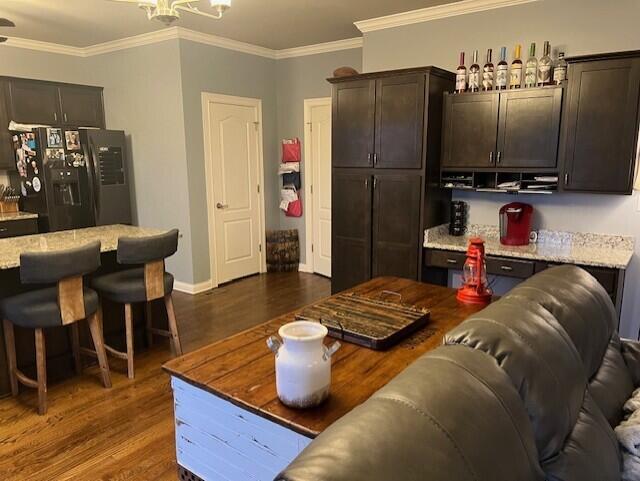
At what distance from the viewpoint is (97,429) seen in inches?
104

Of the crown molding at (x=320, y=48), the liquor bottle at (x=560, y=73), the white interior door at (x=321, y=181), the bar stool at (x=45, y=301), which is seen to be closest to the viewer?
the bar stool at (x=45, y=301)

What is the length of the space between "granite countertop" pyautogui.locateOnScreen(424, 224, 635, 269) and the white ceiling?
1920 mm

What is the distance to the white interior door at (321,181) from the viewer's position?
555cm

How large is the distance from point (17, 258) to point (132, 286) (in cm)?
67

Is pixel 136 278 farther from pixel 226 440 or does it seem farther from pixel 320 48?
pixel 320 48

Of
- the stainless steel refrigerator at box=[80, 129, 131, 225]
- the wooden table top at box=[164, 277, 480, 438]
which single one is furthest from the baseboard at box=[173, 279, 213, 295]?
the wooden table top at box=[164, 277, 480, 438]

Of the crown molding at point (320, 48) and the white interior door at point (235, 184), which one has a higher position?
the crown molding at point (320, 48)

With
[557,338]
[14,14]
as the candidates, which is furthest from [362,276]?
[14,14]

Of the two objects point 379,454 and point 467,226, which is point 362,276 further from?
point 379,454

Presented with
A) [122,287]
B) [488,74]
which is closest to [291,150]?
[488,74]

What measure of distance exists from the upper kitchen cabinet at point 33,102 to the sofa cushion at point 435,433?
17.6 ft

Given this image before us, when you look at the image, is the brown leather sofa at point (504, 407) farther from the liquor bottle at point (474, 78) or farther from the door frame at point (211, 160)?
the door frame at point (211, 160)

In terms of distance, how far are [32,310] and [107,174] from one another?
2.74 m

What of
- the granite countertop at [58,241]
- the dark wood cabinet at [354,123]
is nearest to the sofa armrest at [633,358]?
the dark wood cabinet at [354,123]
